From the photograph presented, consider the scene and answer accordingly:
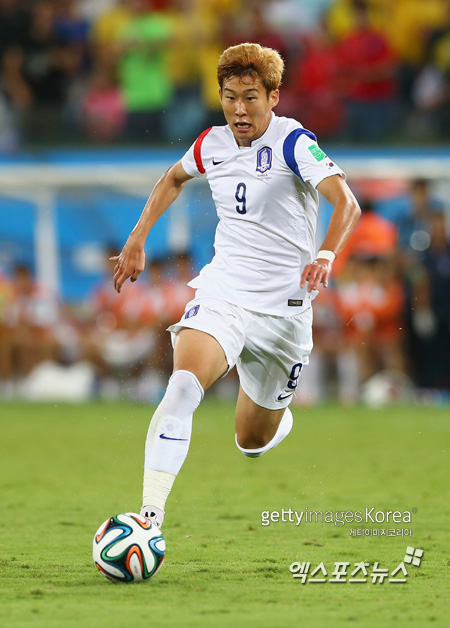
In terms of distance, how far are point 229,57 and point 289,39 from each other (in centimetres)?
1247

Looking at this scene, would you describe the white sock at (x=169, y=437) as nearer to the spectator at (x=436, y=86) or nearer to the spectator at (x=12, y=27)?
the spectator at (x=436, y=86)

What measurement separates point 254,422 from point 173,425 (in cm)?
150

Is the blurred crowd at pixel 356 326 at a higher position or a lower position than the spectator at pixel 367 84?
lower

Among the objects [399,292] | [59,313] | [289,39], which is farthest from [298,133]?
[289,39]

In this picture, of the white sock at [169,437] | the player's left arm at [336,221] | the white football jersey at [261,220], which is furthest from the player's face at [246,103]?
the white sock at [169,437]

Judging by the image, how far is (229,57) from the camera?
5.22m

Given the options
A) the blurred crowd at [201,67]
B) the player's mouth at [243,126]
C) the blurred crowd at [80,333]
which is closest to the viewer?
the player's mouth at [243,126]

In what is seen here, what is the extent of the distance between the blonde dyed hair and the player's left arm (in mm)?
620

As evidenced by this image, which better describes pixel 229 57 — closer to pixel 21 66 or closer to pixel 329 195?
pixel 329 195

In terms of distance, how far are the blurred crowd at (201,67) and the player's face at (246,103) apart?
28.8ft

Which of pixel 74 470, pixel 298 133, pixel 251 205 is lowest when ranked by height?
pixel 74 470

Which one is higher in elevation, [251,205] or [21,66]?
[21,66]

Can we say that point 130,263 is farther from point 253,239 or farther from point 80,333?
point 80,333

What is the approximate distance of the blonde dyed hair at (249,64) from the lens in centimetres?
520
